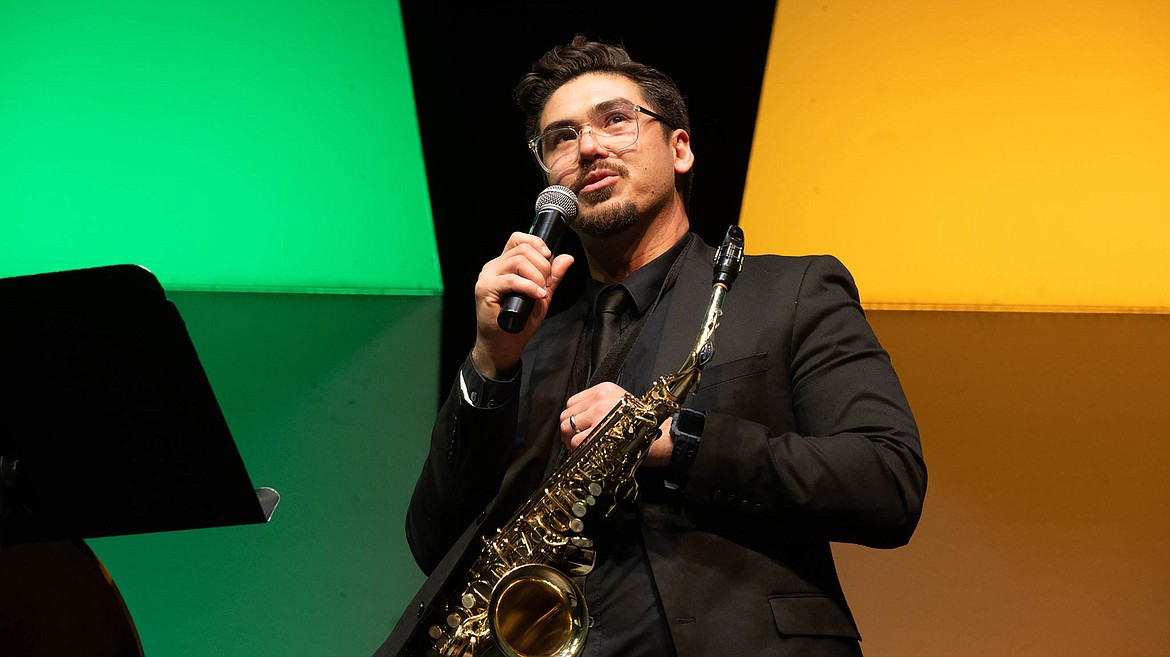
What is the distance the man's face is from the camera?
2.23 meters

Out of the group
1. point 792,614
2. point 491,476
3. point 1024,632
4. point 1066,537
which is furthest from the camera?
point 1066,537

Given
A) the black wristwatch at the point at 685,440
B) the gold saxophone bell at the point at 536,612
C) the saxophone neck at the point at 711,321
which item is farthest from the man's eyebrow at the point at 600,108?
the gold saxophone bell at the point at 536,612

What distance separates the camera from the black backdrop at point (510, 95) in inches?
129

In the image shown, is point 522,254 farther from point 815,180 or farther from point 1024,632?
point 815,180

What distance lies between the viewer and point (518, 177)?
3.47m

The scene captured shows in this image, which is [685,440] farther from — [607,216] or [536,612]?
[607,216]

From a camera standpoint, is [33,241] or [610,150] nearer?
[610,150]

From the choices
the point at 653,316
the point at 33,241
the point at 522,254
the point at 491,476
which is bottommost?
the point at 33,241

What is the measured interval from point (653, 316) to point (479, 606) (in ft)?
2.26

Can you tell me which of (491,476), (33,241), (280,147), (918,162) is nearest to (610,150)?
(491,476)

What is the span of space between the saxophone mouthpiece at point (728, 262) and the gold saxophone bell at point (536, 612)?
2.01 feet

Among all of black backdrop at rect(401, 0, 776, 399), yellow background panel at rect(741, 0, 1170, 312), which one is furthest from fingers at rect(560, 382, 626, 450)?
yellow background panel at rect(741, 0, 1170, 312)

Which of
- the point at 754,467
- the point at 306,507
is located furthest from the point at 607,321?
the point at 306,507

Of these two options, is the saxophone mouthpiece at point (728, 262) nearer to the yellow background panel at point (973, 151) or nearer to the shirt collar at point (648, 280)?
the shirt collar at point (648, 280)
